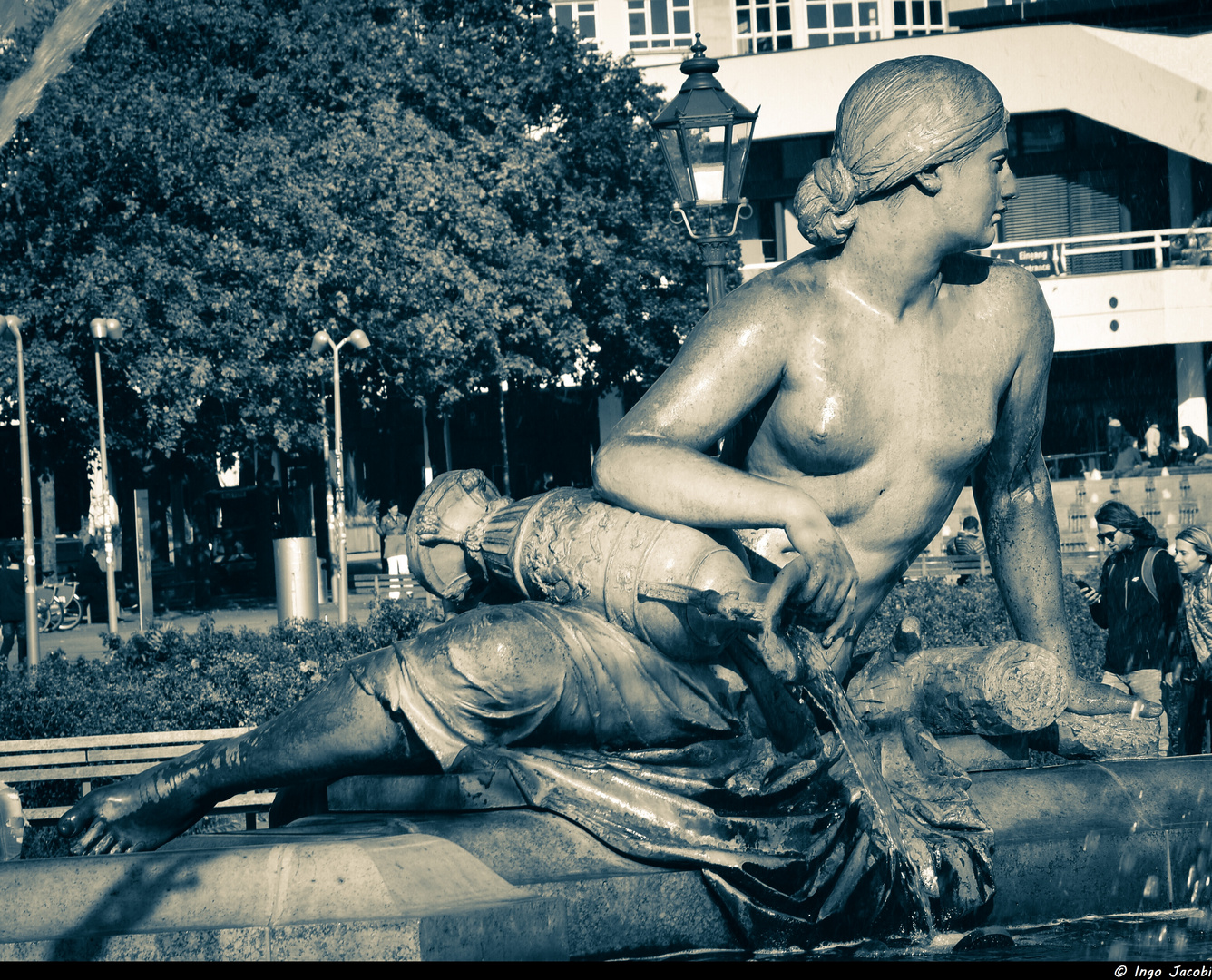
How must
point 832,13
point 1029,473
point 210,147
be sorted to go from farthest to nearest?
1. point 832,13
2. point 210,147
3. point 1029,473

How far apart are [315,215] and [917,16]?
90.3 ft

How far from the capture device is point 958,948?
3287 mm

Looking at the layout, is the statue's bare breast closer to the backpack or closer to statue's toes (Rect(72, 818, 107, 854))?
statue's toes (Rect(72, 818, 107, 854))

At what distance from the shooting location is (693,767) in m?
3.38

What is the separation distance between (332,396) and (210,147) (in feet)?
23.4

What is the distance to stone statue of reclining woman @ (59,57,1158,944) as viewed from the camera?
3223 mm

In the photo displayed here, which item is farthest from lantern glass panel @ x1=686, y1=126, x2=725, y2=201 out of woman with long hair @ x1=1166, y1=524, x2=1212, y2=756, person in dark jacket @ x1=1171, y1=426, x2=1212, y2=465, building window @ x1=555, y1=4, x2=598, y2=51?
building window @ x1=555, y1=4, x2=598, y2=51

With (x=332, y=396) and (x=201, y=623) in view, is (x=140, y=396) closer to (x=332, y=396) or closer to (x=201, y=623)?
(x=332, y=396)

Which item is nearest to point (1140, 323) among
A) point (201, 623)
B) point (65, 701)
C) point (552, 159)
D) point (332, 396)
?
point (552, 159)

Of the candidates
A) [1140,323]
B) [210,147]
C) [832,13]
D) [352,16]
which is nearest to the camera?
[210,147]

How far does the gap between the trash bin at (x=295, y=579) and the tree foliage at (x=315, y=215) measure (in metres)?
10.2

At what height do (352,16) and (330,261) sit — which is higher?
(352,16)

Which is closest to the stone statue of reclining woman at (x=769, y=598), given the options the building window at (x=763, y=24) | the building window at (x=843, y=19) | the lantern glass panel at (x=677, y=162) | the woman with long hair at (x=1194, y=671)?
the woman with long hair at (x=1194, y=671)

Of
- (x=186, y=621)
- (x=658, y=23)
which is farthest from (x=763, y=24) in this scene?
(x=186, y=621)
